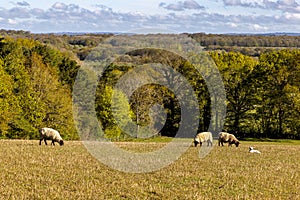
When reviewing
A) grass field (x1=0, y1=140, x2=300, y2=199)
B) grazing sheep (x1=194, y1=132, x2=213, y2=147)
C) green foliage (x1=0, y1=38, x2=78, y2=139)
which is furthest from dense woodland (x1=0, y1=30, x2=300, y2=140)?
grass field (x1=0, y1=140, x2=300, y2=199)

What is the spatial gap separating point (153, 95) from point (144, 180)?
2040 inches

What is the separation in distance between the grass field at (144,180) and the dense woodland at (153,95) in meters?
39.2

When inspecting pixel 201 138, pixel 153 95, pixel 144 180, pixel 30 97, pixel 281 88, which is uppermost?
pixel 144 180

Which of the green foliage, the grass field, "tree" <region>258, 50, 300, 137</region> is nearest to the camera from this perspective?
the grass field

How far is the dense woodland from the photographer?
62.7 meters

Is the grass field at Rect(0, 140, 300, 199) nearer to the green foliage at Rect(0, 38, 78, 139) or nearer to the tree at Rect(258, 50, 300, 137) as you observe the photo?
the green foliage at Rect(0, 38, 78, 139)

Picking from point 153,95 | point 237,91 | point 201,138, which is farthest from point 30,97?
point 201,138

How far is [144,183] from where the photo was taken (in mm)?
16297

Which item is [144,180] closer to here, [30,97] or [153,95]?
[30,97]

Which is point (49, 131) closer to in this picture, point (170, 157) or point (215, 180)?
Answer: point (170, 157)

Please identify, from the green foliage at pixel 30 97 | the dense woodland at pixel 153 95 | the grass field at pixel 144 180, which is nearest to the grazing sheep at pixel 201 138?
the grass field at pixel 144 180

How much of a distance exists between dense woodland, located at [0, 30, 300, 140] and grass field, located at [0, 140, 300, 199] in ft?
129

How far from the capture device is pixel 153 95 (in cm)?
6856

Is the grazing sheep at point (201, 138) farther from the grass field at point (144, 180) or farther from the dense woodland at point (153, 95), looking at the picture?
the dense woodland at point (153, 95)
